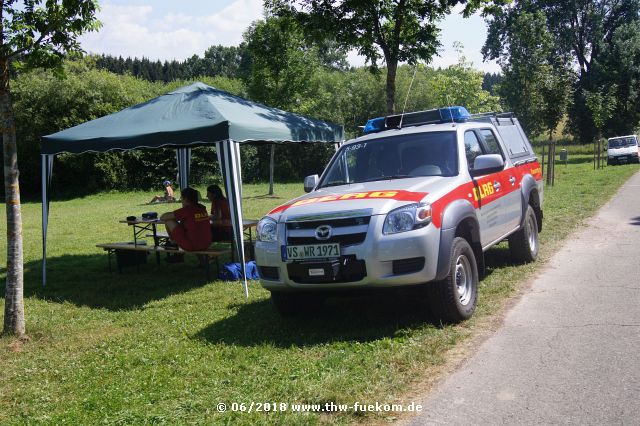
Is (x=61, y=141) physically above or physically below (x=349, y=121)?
below

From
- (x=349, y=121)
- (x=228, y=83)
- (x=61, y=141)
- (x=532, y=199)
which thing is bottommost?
(x=532, y=199)

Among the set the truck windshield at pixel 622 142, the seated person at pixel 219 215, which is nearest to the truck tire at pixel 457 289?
the seated person at pixel 219 215

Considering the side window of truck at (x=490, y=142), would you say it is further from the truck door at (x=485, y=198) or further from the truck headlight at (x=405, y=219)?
the truck headlight at (x=405, y=219)

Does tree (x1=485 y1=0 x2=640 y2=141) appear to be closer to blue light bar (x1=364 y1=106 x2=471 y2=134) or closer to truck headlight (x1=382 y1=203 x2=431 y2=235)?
blue light bar (x1=364 y1=106 x2=471 y2=134)

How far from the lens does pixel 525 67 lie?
33.8 metres

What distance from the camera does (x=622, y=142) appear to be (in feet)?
113

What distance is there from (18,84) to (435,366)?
3066cm

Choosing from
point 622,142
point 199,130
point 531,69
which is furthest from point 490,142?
point 622,142

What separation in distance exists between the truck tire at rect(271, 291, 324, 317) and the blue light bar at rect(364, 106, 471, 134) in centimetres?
255

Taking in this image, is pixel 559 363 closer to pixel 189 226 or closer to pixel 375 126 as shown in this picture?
pixel 375 126

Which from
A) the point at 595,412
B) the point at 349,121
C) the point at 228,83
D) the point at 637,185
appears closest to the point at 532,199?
the point at 595,412

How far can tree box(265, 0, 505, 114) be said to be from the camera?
12414 mm

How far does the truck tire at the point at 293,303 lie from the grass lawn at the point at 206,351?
0.41 ft

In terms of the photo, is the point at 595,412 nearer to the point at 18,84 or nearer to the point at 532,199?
the point at 532,199
